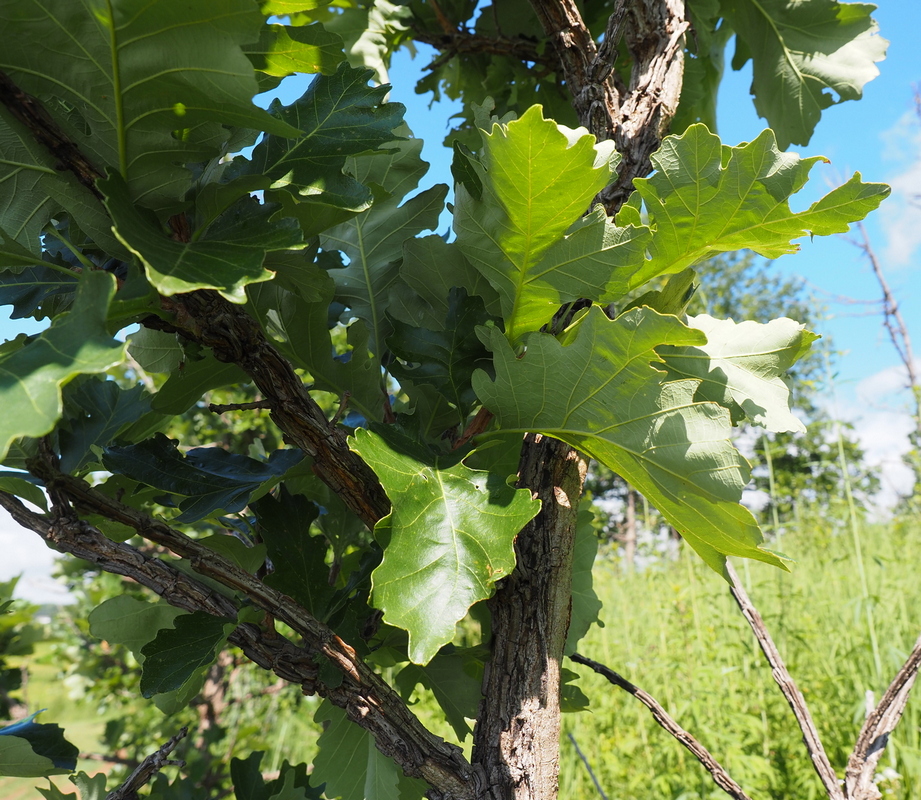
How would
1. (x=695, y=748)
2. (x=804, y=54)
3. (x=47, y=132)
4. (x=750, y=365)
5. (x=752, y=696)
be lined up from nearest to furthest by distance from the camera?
(x=47, y=132) < (x=750, y=365) < (x=695, y=748) < (x=804, y=54) < (x=752, y=696)

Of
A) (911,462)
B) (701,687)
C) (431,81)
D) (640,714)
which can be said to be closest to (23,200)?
(431,81)

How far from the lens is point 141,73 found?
0.45 m

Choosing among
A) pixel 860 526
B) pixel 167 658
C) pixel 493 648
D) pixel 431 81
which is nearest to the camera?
pixel 167 658

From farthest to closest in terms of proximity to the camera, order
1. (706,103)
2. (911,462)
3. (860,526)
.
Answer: (860,526) < (911,462) < (706,103)

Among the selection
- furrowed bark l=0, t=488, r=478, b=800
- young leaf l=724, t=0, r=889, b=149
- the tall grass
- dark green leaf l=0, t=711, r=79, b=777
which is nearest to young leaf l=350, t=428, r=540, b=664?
furrowed bark l=0, t=488, r=478, b=800

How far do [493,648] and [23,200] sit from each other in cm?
54

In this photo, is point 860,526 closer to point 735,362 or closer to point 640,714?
point 640,714

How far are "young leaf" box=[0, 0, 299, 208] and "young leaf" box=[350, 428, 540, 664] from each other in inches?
9.4

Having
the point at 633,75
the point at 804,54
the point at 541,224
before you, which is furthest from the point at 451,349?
the point at 804,54

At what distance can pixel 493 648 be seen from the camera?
65cm

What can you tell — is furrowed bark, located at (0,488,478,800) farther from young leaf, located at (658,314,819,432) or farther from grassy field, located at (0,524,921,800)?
grassy field, located at (0,524,921,800)

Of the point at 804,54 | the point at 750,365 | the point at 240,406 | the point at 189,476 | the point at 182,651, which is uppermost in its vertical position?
the point at 804,54

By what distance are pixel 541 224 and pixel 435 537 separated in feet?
0.80

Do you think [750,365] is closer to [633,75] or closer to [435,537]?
[435,537]
